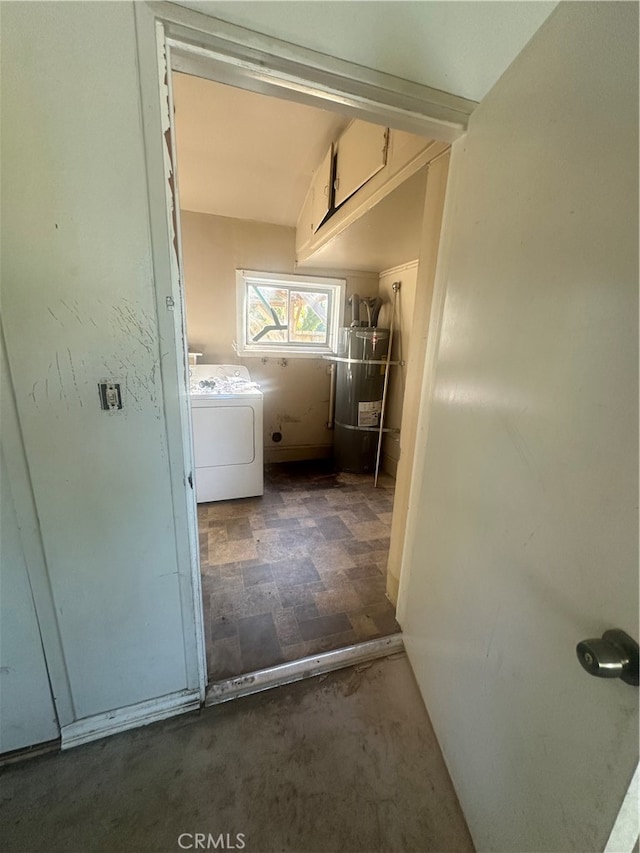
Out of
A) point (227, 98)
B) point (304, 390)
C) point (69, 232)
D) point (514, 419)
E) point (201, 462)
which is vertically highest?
point (227, 98)

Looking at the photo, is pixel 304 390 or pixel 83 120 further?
pixel 304 390

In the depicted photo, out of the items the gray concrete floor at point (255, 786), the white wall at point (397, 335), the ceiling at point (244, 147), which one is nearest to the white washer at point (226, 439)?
the white wall at point (397, 335)

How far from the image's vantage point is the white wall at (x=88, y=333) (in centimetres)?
70

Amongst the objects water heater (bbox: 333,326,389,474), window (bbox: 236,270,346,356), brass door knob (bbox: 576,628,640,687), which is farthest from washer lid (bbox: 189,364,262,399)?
brass door knob (bbox: 576,628,640,687)

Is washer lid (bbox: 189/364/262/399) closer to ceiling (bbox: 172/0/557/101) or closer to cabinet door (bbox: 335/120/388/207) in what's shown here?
cabinet door (bbox: 335/120/388/207)

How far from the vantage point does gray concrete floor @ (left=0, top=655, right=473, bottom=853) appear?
2.94 feet

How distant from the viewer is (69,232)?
2.52ft

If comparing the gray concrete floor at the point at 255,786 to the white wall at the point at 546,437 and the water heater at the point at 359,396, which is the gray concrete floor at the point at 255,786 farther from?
the water heater at the point at 359,396

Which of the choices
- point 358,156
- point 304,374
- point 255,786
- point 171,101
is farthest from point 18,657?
point 304,374

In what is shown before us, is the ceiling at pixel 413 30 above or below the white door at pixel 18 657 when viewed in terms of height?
above

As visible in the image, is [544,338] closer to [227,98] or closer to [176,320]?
[176,320]

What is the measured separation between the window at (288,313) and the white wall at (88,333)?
2397 millimetres

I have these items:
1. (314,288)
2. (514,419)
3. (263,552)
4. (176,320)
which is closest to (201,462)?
(263,552)

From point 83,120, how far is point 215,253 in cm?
241
